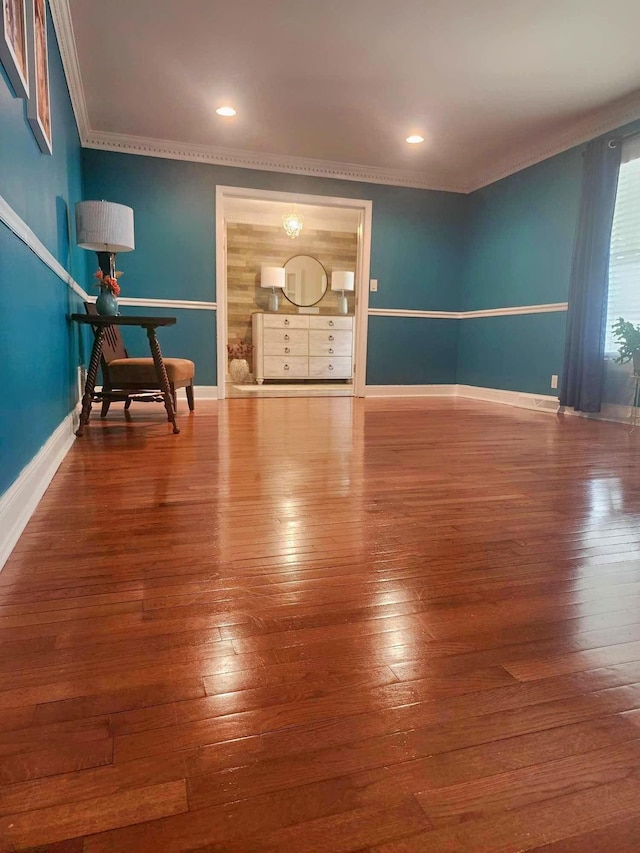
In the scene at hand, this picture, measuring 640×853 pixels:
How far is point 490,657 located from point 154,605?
649 millimetres

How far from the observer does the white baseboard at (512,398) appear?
459 cm

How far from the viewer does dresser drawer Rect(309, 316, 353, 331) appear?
6.98 m

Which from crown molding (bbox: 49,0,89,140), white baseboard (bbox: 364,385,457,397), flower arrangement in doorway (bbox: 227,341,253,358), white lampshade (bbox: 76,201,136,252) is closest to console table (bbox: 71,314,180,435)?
white lampshade (bbox: 76,201,136,252)

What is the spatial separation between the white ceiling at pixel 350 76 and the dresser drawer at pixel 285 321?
7.27 ft

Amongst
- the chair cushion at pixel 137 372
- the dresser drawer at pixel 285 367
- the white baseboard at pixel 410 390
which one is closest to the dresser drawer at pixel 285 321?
the dresser drawer at pixel 285 367

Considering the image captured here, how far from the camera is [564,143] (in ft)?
14.1

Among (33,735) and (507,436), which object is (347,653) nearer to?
(33,735)

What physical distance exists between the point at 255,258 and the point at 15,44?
19.8ft

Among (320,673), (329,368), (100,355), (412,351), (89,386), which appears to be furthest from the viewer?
(329,368)

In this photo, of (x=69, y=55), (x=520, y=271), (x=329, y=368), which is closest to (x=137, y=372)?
(x=69, y=55)

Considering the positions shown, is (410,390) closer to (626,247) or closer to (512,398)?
(512,398)

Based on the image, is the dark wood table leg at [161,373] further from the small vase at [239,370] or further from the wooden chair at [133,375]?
the small vase at [239,370]

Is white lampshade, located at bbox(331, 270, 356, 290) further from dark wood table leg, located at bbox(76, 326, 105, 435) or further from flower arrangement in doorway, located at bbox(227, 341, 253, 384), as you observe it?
dark wood table leg, located at bbox(76, 326, 105, 435)

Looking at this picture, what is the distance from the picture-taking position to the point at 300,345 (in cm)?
698
